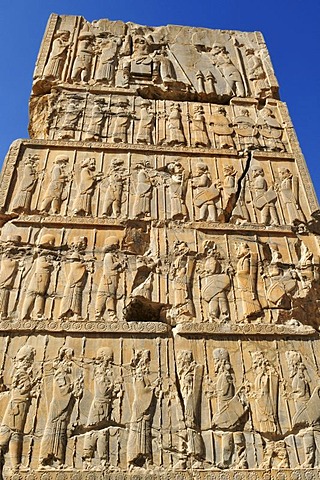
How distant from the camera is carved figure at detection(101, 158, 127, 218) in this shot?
655 centimetres

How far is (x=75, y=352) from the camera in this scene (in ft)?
17.2

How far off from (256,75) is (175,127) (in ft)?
7.07

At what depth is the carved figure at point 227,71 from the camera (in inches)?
340

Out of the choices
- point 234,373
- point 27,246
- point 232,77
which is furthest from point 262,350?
point 232,77

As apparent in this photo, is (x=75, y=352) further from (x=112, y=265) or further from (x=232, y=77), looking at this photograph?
(x=232, y=77)

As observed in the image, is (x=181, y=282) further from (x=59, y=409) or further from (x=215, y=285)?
(x=59, y=409)

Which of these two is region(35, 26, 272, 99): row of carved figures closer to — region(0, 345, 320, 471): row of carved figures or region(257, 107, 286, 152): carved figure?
region(257, 107, 286, 152): carved figure

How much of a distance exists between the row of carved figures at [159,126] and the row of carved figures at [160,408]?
11.1 feet

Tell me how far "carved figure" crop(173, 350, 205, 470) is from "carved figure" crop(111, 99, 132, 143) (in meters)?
3.45

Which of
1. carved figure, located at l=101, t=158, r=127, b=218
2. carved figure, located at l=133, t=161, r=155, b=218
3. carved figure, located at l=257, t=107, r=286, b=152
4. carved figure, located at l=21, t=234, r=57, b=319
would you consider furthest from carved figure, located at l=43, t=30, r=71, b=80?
carved figure, located at l=21, t=234, r=57, b=319

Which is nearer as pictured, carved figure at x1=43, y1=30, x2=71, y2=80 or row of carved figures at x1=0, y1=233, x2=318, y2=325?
row of carved figures at x1=0, y1=233, x2=318, y2=325

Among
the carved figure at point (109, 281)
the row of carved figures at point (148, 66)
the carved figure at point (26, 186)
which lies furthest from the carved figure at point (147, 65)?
the carved figure at point (109, 281)

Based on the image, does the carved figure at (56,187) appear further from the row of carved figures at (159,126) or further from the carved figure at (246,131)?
the carved figure at (246,131)

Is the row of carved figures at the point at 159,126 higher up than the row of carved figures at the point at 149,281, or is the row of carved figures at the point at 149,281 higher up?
the row of carved figures at the point at 159,126
